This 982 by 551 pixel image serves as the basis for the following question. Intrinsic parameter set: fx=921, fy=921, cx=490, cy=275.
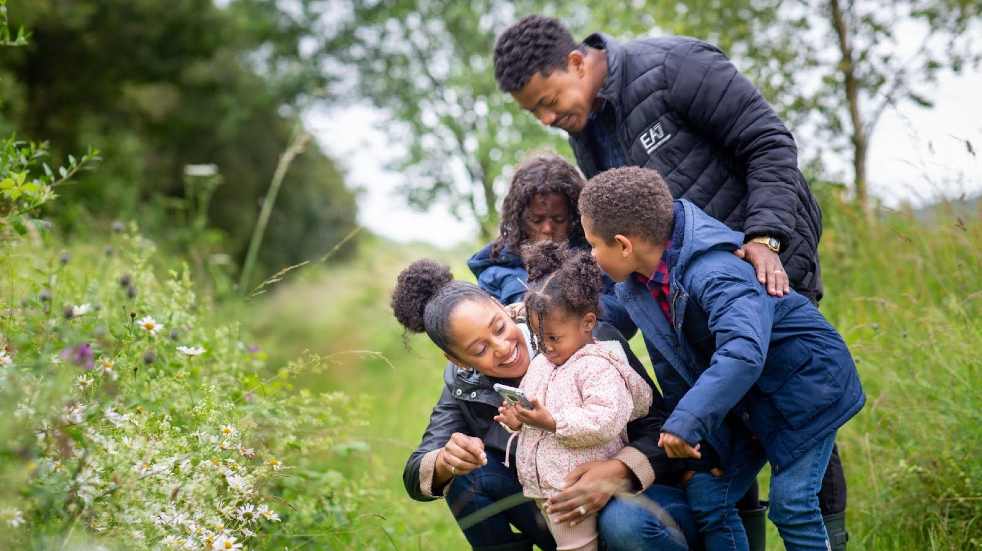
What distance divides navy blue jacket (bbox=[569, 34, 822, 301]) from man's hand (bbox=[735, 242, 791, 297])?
90mm

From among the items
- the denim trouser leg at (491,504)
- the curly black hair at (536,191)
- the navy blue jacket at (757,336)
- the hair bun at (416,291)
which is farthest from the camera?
the curly black hair at (536,191)

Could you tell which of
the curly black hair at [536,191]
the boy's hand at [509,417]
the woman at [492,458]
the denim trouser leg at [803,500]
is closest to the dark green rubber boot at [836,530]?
the denim trouser leg at [803,500]

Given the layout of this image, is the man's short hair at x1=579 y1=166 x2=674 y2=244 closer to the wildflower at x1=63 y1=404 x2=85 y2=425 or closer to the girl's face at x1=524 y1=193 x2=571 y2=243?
the girl's face at x1=524 y1=193 x2=571 y2=243

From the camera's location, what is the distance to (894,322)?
12.6ft

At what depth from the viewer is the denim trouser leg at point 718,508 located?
2.70 m

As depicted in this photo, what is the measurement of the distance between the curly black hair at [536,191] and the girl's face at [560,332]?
558 millimetres

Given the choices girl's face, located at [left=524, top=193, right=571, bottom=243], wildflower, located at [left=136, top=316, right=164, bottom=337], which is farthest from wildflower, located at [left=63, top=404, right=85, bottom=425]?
girl's face, located at [left=524, top=193, right=571, bottom=243]

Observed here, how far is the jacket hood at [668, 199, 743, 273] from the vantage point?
2.57m

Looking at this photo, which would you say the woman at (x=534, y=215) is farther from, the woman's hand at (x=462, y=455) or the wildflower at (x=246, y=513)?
the wildflower at (x=246, y=513)

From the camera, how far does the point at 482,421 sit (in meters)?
3.05

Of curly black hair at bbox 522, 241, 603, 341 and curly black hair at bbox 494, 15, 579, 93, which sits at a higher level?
curly black hair at bbox 494, 15, 579, 93

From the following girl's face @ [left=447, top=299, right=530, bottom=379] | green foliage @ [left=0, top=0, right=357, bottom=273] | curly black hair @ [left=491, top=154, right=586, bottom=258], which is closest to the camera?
girl's face @ [left=447, top=299, right=530, bottom=379]

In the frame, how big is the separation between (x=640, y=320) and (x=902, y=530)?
1.33 meters

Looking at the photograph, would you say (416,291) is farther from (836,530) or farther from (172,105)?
(172,105)
